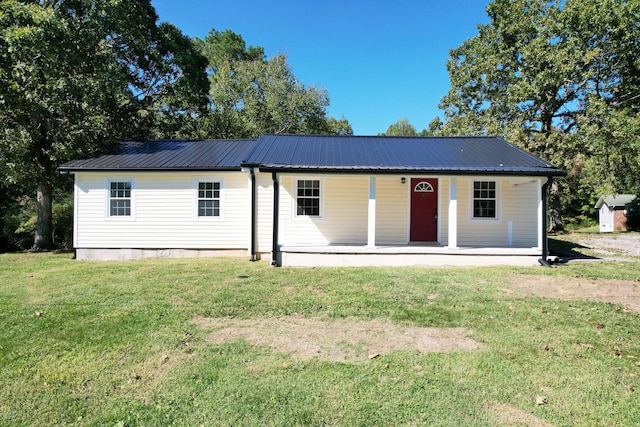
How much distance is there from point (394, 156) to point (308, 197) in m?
2.92

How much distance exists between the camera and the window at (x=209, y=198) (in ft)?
36.2

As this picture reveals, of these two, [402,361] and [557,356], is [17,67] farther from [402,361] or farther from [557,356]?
[557,356]

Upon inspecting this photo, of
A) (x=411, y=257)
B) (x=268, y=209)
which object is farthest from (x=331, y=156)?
(x=411, y=257)

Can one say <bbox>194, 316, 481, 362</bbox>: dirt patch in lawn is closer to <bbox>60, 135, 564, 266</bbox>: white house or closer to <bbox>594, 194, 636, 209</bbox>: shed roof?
<bbox>60, 135, 564, 266</bbox>: white house

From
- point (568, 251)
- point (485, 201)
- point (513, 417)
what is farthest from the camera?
point (568, 251)

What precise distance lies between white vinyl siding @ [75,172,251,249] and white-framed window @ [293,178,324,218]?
157 cm

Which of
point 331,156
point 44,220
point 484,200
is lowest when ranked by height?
point 44,220

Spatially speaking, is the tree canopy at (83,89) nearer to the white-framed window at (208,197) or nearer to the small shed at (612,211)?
the white-framed window at (208,197)

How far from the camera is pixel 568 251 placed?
12180 mm

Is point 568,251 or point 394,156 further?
point 568,251

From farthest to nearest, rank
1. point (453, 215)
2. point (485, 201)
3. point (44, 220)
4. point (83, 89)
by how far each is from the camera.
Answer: point (44, 220) → point (83, 89) → point (485, 201) → point (453, 215)

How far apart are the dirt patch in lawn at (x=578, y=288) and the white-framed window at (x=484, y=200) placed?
3188 mm

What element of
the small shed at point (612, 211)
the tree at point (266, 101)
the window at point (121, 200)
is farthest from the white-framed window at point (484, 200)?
the small shed at point (612, 211)

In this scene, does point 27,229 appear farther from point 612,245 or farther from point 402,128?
point 402,128
